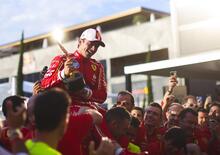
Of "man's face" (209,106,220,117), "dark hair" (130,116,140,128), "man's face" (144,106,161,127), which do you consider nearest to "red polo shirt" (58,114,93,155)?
"dark hair" (130,116,140,128)

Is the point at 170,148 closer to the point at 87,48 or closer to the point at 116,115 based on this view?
the point at 116,115

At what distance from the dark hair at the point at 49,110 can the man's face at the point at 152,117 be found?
311 centimetres

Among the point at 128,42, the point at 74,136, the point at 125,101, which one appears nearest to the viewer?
the point at 74,136

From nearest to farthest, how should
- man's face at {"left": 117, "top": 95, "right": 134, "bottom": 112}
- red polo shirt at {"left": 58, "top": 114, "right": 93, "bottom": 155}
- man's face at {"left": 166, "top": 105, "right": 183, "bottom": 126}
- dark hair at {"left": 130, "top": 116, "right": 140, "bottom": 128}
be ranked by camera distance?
red polo shirt at {"left": 58, "top": 114, "right": 93, "bottom": 155} → dark hair at {"left": 130, "top": 116, "right": 140, "bottom": 128} → man's face at {"left": 117, "top": 95, "right": 134, "bottom": 112} → man's face at {"left": 166, "top": 105, "right": 183, "bottom": 126}

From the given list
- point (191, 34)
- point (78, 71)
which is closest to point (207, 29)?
point (191, 34)

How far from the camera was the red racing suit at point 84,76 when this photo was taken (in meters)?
4.16

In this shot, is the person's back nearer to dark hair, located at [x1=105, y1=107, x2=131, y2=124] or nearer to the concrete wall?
dark hair, located at [x1=105, y1=107, x2=131, y2=124]

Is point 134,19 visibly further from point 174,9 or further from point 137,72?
point 137,72

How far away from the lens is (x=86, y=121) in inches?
138

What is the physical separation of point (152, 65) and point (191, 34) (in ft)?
11.4

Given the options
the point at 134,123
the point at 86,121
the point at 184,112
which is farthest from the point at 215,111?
the point at 86,121

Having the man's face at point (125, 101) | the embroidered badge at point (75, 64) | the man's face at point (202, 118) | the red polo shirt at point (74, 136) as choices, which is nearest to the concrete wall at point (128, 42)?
the man's face at point (202, 118)

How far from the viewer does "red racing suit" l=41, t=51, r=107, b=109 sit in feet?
13.7

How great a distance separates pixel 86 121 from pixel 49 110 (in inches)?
33.1
